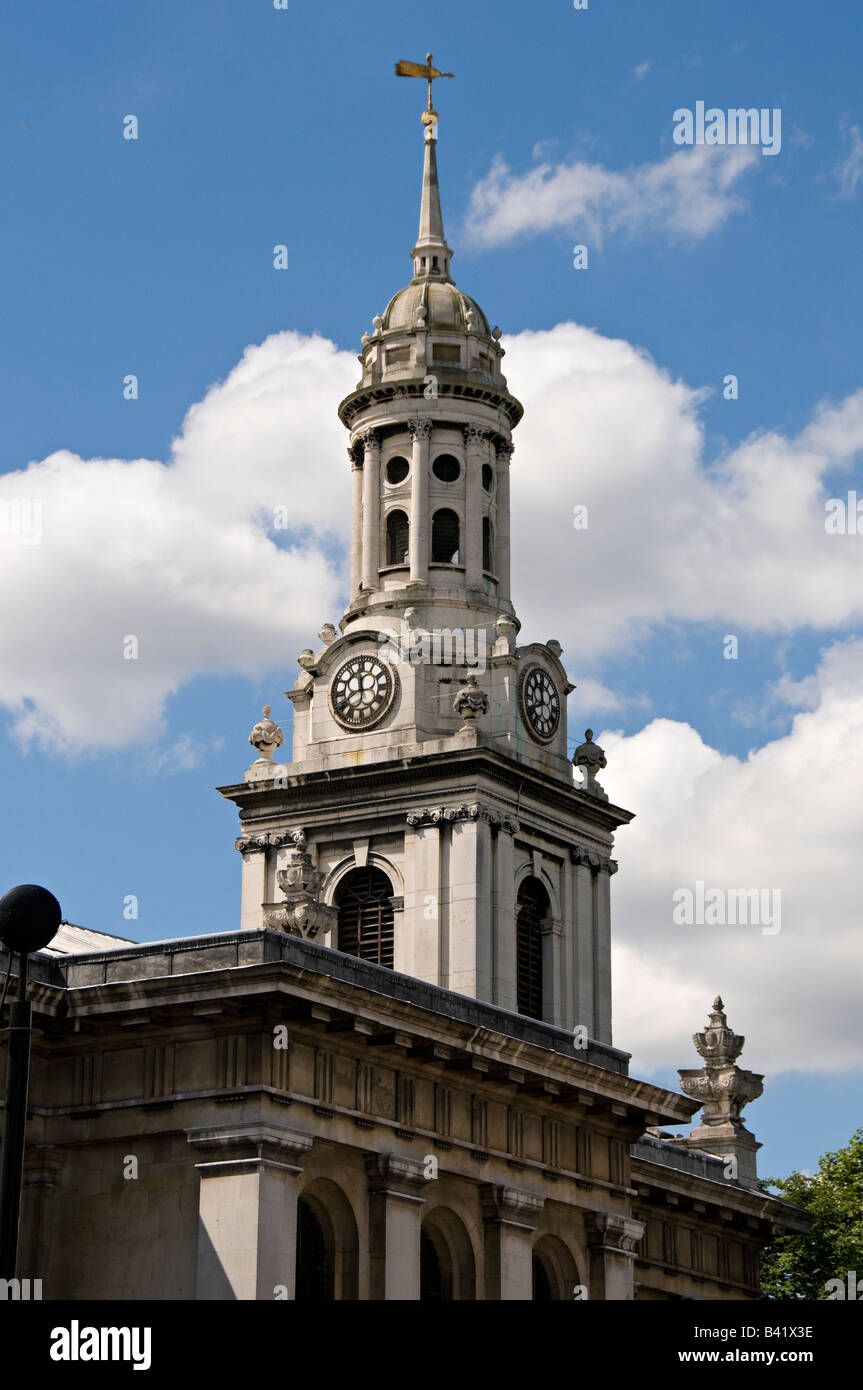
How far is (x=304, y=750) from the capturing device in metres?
87.8

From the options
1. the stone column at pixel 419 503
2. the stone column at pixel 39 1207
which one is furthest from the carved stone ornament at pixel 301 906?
the stone column at pixel 39 1207

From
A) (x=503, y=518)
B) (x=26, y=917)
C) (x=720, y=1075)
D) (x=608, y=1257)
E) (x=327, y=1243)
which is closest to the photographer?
(x=26, y=917)

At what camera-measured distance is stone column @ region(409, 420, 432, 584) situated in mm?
89812

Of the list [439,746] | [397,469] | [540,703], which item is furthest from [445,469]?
[439,746]

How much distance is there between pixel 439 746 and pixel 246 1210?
39.2 meters

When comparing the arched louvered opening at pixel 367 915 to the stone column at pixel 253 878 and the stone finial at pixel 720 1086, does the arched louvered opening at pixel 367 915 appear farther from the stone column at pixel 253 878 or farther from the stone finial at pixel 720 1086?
the stone finial at pixel 720 1086

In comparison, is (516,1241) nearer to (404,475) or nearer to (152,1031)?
(152,1031)

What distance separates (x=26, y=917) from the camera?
83.9 ft

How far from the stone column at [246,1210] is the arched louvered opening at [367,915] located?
37254 millimetres

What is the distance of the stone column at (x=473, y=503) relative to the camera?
9044 cm

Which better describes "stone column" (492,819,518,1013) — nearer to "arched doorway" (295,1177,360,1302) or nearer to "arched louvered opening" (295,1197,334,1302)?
"arched doorway" (295,1177,360,1302)

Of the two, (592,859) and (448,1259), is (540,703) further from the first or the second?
(448,1259)

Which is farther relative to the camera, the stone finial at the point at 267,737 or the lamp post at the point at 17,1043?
the stone finial at the point at 267,737
